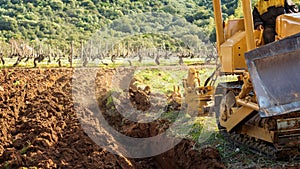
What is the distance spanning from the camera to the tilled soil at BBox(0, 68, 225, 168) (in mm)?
7977

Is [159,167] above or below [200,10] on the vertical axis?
below

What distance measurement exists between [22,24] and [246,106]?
165 feet

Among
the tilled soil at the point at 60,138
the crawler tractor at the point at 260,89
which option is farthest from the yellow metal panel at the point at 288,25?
the tilled soil at the point at 60,138

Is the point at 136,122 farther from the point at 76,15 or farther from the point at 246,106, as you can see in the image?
the point at 76,15

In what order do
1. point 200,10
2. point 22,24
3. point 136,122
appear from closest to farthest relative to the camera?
point 136,122, point 200,10, point 22,24

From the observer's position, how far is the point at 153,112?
11.6 metres

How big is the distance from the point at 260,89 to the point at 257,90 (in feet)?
Result: 0.12

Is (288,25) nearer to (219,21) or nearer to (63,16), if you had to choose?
(219,21)

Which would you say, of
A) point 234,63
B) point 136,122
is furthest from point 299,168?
point 136,122

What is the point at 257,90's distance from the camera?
5.72 meters

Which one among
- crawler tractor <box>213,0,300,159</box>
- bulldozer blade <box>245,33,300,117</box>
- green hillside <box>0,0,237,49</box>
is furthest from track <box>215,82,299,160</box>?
green hillside <box>0,0,237,49</box>

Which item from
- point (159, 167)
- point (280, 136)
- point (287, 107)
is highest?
point (287, 107)

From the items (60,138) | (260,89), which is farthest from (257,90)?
(60,138)

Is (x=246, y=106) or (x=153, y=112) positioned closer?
(x=246, y=106)
